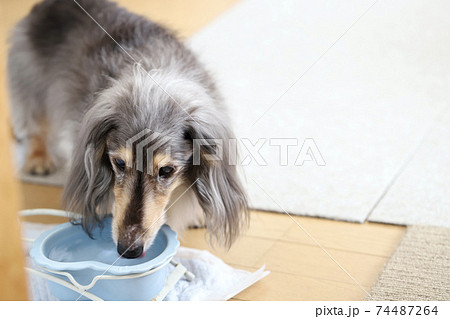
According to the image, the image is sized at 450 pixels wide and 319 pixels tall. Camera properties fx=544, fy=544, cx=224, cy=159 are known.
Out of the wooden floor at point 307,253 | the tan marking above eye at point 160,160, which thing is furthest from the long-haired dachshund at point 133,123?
the wooden floor at point 307,253

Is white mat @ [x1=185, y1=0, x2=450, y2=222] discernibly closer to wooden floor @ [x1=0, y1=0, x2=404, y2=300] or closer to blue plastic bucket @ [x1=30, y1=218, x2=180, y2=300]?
wooden floor @ [x1=0, y1=0, x2=404, y2=300]

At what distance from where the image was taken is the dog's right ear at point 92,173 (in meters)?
1.41

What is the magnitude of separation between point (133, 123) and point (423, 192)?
3.53ft

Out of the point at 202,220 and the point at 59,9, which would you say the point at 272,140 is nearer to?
the point at 202,220

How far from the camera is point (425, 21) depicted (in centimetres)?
324

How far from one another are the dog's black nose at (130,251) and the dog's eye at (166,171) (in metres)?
0.19

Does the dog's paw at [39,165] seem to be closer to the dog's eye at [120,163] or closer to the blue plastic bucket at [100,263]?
the blue plastic bucket at [100,263]

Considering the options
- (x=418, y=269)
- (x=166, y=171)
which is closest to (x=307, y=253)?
(x=418, y=269)

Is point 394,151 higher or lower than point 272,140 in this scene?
lower

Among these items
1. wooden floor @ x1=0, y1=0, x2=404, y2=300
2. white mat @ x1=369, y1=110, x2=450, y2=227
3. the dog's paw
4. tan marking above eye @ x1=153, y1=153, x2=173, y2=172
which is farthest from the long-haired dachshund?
white mat @ x1=369, y1=110, x2=450, y2=227
